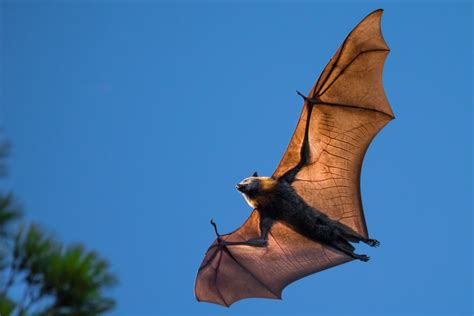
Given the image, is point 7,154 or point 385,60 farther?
point 385,60

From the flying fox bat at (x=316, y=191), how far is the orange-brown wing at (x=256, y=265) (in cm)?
2

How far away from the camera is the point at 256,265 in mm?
8945

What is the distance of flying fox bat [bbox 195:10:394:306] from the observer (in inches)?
334

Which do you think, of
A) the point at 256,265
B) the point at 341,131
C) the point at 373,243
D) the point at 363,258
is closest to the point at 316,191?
the point at 341,131

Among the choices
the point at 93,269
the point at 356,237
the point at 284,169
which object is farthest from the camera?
the point at 284,169

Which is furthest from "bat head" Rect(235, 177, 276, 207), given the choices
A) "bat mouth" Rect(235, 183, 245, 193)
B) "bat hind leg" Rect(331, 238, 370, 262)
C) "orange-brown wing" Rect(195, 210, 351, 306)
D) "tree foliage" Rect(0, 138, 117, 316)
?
"tree foliage" Rect(0, 138, 117, 316)

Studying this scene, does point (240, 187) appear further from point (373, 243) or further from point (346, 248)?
point (373, 243)

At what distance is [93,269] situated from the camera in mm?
3299

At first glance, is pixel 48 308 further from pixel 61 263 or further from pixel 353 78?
pixel 353 78

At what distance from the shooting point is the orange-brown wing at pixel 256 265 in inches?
339

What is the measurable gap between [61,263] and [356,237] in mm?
5885

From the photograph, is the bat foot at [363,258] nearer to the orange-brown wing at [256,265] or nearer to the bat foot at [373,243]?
the bat foot at [373,243]

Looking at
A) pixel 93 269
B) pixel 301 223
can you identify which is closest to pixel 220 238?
pixel 301 223

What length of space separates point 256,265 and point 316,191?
1.50m
